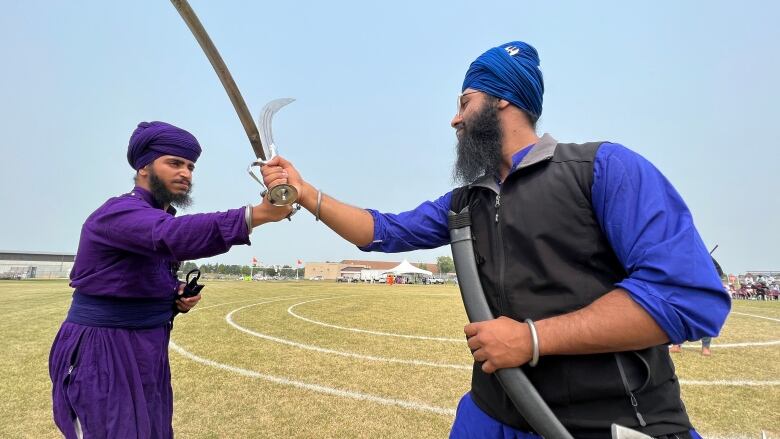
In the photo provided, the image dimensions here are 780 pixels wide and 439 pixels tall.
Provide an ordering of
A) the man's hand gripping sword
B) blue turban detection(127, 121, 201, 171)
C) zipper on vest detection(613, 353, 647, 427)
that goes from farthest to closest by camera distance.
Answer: blue turban detection(127, 121, 201, 171)
the man's hand gripping sword
zipper on vest detection(613, 353, 647, 427)

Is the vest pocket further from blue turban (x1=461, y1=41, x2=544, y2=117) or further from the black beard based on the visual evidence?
→ the black beard

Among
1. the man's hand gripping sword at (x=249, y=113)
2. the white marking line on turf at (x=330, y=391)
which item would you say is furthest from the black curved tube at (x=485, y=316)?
the white marking line on turf at (x=330, y=391)

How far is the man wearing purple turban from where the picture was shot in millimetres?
2094

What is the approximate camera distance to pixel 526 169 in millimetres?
1806

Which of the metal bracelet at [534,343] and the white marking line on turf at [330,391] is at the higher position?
the metal bracelet at [534,343]

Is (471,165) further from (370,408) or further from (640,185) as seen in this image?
(370,408)

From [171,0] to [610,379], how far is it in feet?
8.00

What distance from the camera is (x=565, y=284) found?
1.60 meters

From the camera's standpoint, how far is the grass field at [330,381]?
473cm

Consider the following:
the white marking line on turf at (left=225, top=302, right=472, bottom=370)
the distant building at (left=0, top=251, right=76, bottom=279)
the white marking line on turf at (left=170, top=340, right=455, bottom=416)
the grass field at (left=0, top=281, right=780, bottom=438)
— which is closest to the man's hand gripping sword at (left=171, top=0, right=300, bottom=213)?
the grass field at (left=0, top=281, right=780, bottom=438)

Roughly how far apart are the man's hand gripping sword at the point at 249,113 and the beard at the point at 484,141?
90 cm

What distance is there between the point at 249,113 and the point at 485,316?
1606mm

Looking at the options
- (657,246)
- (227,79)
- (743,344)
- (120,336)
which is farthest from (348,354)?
(743,344)

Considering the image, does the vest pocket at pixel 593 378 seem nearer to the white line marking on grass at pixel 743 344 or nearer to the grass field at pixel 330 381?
the grass field at pixel 330 381
